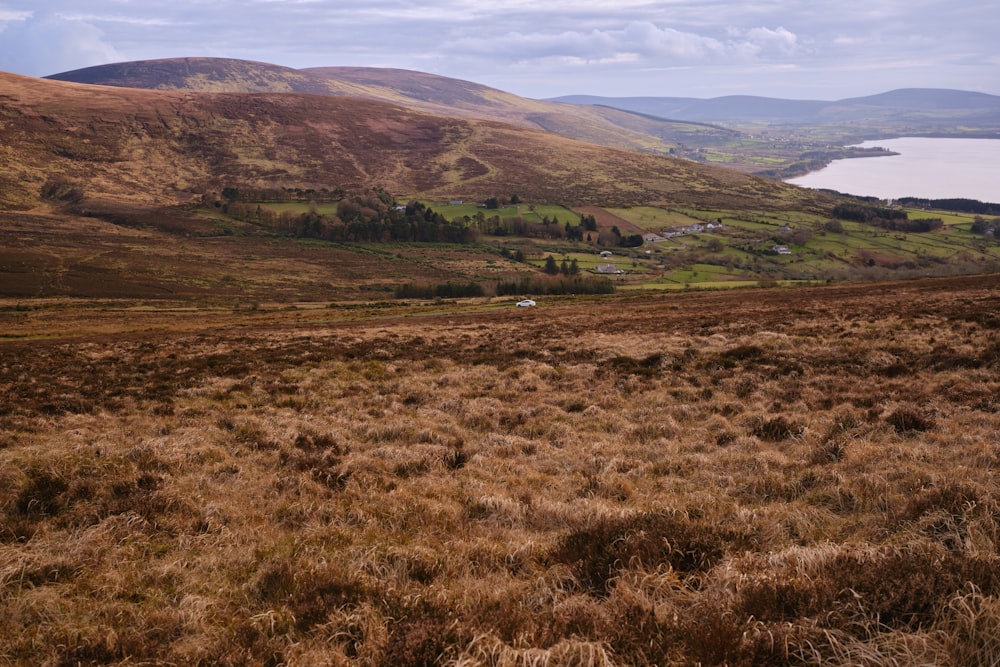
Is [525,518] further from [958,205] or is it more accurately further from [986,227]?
[958,205]

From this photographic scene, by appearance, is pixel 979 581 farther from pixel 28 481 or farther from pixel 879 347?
pixel 879 347

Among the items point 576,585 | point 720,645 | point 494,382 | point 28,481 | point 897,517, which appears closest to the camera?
point 720,645

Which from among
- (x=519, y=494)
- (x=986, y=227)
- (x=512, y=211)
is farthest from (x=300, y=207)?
(x=986, y=227)

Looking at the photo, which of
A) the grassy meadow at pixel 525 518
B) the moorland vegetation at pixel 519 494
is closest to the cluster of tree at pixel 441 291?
the moorland vegetation at pixel 519 494

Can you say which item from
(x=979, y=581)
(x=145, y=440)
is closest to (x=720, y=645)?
(x=979, y=581)

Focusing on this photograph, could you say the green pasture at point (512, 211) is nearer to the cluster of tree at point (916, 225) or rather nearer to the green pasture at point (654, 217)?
the green pasture at point (654, 217)

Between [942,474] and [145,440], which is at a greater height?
[942,474]
